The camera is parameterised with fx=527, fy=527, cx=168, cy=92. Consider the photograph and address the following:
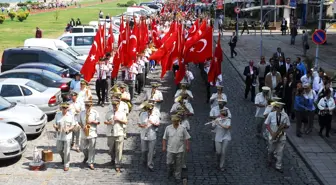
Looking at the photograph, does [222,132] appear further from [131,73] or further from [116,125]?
[131,73]

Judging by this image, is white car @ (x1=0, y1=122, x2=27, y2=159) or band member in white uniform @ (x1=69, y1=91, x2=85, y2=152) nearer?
white car @ (x1=0, y1=122, x2=27, y2=159)

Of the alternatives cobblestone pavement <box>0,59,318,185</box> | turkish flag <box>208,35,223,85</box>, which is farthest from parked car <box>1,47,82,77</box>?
turkish flag <box>208,35,223,85</box>

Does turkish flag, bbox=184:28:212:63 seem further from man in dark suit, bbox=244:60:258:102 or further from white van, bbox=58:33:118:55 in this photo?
white van, bbox=58:33:118:55

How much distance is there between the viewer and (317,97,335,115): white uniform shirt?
567 inches

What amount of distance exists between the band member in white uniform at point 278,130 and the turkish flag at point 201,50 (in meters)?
5.78

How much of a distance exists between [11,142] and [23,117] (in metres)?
1.94

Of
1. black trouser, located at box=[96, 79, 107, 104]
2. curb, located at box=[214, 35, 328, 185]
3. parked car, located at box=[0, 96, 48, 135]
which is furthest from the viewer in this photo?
black trouser, located at box=[96, 79, 107, 104]

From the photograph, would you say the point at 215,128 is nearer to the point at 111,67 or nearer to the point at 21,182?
the point at 21,182

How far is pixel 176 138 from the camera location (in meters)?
10.9

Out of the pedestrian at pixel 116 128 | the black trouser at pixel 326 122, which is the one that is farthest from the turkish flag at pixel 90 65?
the black trouser at pixel 326 122

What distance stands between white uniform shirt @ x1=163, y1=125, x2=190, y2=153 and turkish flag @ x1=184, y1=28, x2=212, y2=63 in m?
6.69

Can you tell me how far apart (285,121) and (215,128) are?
1.57 meters

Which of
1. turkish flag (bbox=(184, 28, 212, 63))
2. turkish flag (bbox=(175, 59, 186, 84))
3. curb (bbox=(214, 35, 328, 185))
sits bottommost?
curb (bbox=(214, 35, 328, 185))

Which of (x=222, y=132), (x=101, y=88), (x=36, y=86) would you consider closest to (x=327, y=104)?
(x=222, y=132)
